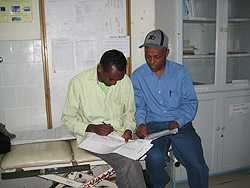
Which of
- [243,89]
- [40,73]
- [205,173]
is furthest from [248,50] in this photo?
[40,73]

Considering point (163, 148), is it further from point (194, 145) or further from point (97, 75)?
point (97, 75)

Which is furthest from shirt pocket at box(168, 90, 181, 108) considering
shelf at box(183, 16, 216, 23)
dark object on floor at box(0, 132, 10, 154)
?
dark object on floor at box(0, 132, 10, 154)

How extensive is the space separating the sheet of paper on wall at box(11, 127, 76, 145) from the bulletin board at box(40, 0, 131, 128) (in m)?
0.16

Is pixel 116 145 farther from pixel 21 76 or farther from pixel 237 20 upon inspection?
pixel 237 20

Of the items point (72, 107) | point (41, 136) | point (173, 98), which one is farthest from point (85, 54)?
point (173, 98)

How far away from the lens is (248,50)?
2.74 meters

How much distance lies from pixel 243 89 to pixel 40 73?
1798mm

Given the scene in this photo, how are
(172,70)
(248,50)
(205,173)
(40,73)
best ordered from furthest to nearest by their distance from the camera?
(248,50) → (40,73) → (172,70) → (205,173)

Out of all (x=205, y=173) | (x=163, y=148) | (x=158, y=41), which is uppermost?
(x=158, y=41)

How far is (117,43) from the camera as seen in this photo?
2.49 metres

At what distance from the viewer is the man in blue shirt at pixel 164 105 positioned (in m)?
1.89

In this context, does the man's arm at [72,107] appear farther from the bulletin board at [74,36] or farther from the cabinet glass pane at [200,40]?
the cabinet glass pane at [200,40]

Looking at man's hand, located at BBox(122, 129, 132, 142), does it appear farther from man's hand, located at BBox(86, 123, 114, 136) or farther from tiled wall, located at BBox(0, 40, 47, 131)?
A: tiled wall, located at BBox(0, 40, 47, 131)

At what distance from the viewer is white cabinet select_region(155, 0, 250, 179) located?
243 cm
